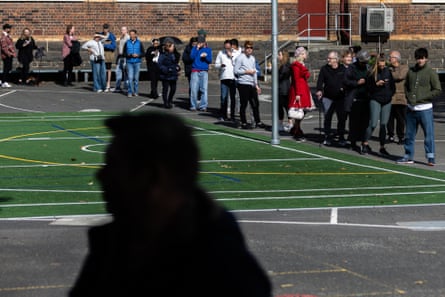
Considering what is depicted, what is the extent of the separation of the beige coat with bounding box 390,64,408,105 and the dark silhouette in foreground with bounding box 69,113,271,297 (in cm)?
1740

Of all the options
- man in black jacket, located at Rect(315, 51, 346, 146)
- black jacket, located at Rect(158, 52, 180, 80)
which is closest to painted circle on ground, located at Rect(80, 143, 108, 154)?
man in black jacket, located at Rect(315, 51, 346, 146)

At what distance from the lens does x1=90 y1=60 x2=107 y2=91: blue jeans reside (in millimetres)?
30000

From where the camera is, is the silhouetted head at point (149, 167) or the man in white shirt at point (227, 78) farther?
the man in white shirt at point (227, 78)

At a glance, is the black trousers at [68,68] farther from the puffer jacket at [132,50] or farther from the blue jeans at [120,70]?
the puffer jacket at [132,50]

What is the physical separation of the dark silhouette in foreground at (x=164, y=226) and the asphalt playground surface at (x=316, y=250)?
16.5ft

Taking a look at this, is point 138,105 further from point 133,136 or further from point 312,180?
point 133,136

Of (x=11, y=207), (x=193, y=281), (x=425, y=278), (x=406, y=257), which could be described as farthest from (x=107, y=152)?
(x=11, y=207)

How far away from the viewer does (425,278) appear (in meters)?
8.72

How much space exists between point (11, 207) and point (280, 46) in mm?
23861

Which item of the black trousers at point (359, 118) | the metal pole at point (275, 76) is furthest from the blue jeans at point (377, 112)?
the metal pole at point (275, 76)

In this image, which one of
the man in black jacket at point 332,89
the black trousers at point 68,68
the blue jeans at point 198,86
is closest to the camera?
the man in black jacket at point 332,89

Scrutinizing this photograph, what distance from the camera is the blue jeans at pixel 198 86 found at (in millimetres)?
26094

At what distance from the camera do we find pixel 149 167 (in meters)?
2.53

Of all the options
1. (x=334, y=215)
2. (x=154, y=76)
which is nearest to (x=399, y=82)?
(x=334, y=215)
